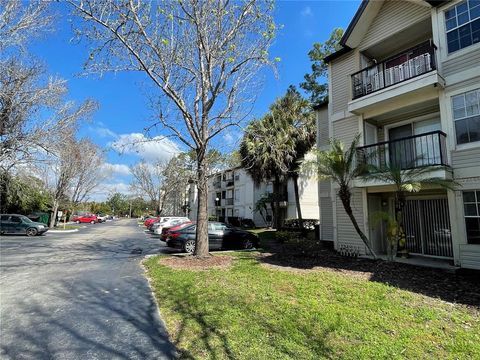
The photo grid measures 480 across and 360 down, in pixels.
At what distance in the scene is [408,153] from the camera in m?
11.0

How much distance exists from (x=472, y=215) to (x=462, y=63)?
5045 millimetres

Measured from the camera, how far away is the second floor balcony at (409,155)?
30.8 feet

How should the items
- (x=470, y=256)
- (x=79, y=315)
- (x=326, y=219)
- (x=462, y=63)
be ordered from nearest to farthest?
(x=79, y=315), (x=470, y=256), (x=462, y=63), (x=326, y=219)

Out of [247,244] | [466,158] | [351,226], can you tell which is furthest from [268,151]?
[466,158]

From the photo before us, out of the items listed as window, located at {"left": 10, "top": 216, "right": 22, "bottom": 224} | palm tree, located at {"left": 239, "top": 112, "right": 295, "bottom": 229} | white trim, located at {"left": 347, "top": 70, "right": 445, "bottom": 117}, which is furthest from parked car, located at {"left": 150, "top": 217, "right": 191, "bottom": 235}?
white trim, located at {"left": 347, "top": 70, "right": 445, "bottom": 117}

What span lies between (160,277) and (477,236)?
9.83 m

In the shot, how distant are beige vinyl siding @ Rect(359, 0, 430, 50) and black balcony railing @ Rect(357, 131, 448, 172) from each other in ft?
15.2

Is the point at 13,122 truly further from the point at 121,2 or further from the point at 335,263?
the point at 335,263

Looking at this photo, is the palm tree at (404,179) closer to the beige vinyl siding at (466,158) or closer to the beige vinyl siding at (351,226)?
the beige vinyl siding at (466,158)

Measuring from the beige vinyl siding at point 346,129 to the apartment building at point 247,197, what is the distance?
5169 millimetres

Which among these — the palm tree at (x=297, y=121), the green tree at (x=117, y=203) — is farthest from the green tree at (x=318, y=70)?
the green tree at (x=117, y=203)

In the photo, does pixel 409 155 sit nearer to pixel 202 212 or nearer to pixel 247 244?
pixel 202 212

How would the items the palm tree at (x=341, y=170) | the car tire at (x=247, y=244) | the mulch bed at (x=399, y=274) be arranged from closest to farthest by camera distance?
the mulch bed at (x=399, y=274) → the palm tree at (x=341, y=170) → the car tire at (x=247, y=244)

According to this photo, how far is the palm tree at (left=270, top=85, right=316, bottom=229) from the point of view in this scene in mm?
21641
